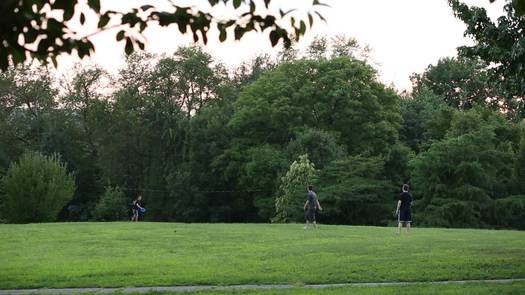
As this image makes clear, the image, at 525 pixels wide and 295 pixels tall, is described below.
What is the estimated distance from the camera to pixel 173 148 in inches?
2707

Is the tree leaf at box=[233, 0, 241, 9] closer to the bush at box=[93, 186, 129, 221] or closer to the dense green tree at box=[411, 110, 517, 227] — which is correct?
the dense green tree at box=[411, 110, 517, 227]

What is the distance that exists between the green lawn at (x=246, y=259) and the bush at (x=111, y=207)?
39172 mm

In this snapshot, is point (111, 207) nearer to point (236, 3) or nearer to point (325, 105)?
point (325, 105)

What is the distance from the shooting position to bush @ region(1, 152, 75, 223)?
4472 centimetres

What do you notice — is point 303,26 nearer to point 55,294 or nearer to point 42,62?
point 42,62

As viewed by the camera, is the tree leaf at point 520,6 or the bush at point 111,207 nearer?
the tree leaf at point 520,6

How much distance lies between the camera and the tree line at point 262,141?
169 ft

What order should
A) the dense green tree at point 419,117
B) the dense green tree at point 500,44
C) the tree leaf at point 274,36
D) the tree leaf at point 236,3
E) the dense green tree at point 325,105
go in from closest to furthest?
the tree leaf at point 274,36 → the tree leaf at point 236,3 → the dense green tree at point 500,44 → the dense green tree at point 325,105 → the dense green tree at point 419,117

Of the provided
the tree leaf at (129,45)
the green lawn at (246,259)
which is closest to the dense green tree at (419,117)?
the green lawn at (246,259)

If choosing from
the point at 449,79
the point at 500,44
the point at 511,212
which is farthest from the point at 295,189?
the point at 500,44

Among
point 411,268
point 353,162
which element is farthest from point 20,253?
point 353,162

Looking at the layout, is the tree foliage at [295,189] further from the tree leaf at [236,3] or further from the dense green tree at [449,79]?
the tree leaf at [236,3]

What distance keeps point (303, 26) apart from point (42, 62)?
5.26ft

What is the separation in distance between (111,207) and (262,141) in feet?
48.7
